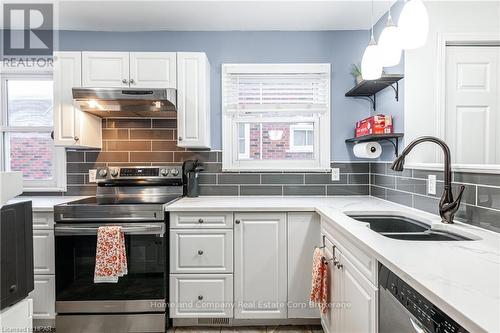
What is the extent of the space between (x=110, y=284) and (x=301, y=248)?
1.35 metres

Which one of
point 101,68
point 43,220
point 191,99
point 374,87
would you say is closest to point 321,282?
point 374,87

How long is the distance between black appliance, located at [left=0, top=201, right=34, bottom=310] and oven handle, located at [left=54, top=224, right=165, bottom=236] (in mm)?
861

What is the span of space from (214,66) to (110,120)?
1.06 metres

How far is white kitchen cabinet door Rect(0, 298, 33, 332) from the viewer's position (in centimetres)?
91

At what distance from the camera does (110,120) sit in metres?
2.56

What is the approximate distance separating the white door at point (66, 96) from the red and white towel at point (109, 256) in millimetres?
892

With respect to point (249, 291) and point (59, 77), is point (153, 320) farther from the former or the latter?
point (59, 77)

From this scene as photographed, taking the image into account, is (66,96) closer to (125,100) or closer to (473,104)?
(125,100)

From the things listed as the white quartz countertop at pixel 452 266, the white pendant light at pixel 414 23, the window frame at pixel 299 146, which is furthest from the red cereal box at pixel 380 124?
the white pendant light at pixel 414 23

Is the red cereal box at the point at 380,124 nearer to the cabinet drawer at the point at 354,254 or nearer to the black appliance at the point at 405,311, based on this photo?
the cabinet drawer at the point at 354,254

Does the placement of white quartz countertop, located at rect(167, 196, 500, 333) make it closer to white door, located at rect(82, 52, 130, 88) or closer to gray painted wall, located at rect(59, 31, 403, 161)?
gray painted wall, located at rect(59, 31, 403, 161)

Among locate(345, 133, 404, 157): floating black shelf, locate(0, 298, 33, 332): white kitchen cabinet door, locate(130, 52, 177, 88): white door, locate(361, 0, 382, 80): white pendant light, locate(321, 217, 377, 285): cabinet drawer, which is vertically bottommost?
locate(0, 298, 33, 332): white kitchen cabinet door

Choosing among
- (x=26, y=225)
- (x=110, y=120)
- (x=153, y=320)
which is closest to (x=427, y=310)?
(x=26, y=225)

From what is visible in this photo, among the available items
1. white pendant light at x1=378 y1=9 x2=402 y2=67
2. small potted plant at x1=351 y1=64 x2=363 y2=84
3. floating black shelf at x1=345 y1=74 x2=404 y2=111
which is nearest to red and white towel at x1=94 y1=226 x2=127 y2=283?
white pendant light at x1=378 y1=9 x2=402 y2=67
